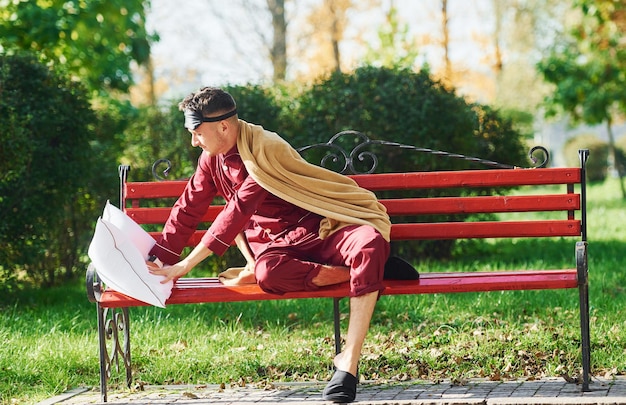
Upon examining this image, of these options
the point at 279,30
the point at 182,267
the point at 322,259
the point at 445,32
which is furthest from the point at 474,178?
the point at 445,32

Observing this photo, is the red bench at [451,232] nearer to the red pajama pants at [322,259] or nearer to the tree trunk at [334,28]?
the red pajama pants at [322,259]

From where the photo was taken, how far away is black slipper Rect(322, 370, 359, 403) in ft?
12.4

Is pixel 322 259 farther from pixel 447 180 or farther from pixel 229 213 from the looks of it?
pixel 447 180

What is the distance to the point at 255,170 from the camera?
4.22m

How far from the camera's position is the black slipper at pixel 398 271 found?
426cm

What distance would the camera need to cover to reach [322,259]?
4.25 m

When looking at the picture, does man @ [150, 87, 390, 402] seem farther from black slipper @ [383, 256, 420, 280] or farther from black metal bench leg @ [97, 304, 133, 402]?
black metal bench leg @ [97, 304, 133, 402]

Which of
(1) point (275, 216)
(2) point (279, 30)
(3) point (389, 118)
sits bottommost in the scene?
(1) point (275, 216)

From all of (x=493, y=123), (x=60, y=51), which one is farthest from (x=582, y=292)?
(x=60, y=51)

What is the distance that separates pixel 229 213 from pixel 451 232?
1.20 meters

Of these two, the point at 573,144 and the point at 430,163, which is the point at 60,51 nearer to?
the point at 430,163

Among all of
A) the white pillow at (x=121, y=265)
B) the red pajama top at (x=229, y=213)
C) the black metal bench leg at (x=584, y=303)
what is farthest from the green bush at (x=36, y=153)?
the black metal bench leg at (x=584, y=303)

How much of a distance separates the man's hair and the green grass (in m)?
1.34

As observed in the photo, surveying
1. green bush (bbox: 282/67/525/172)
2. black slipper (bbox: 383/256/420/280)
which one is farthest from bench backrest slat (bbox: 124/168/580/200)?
green bush (bbox: 282/67/525/172)
